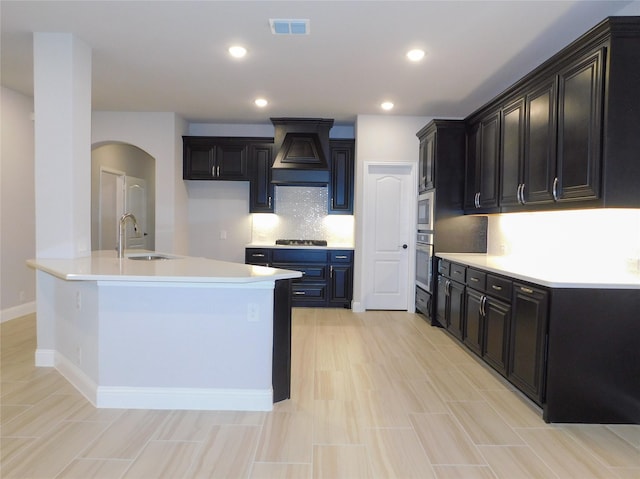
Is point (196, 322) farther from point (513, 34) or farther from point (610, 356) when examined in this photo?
point (513, 34)

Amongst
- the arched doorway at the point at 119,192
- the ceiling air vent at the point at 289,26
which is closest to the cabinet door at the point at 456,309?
the ceiling air vent at the point at 289,26

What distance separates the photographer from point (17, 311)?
4672 millimetres

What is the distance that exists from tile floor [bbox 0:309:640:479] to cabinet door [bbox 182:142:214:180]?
3.32 meters

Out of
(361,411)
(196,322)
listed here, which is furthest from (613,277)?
(196,322)

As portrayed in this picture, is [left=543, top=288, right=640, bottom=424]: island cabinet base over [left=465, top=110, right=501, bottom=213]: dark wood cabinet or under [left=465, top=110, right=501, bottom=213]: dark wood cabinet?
under

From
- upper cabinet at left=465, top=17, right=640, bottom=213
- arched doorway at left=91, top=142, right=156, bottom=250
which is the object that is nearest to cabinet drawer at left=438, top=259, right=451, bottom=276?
upper cabinet at left=465, top=17, right=640, bottom=213

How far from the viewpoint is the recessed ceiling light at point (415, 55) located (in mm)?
3369

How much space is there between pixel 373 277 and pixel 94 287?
3.64m

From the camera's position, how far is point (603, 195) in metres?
2.43

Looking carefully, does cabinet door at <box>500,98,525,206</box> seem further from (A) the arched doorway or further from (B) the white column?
(A) the arched doorway

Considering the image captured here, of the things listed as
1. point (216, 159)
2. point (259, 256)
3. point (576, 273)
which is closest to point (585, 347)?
point (576, 273)

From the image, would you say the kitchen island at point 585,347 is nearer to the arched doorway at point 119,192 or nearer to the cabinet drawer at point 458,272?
the cabinet drawer at point 458,272

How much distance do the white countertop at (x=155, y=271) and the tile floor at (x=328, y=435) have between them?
0.87 metres

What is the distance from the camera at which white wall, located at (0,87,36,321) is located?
176 inches
